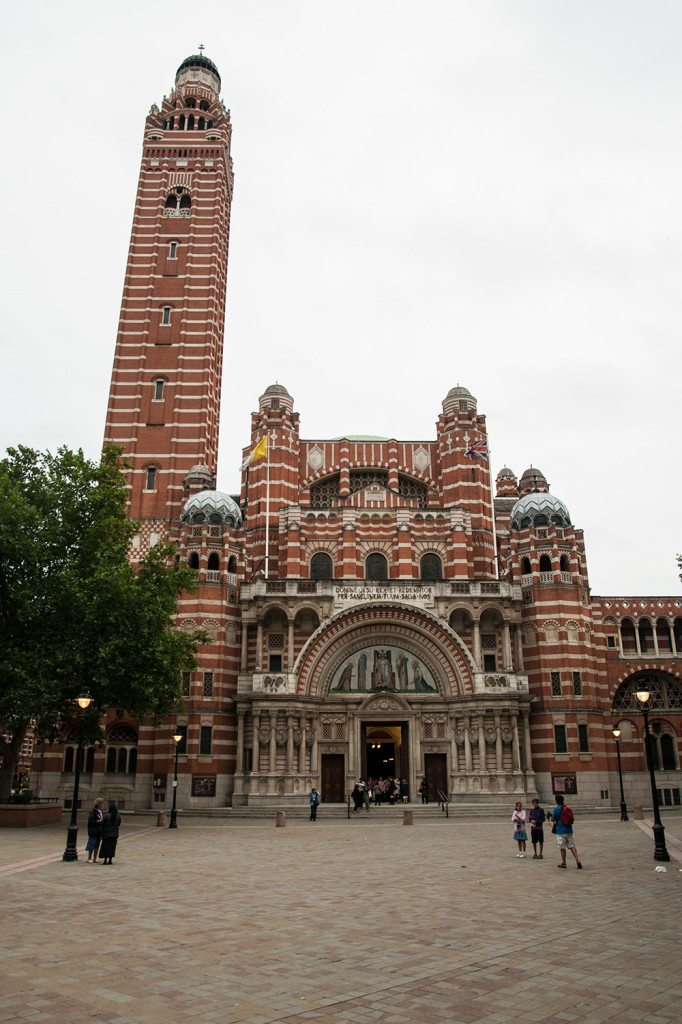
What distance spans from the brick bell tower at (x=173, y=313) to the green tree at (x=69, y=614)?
15983 millimetres

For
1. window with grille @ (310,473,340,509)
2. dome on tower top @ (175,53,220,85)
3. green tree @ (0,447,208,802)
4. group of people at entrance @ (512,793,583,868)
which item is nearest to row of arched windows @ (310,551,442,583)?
window with grille @ (310,473,340,509)

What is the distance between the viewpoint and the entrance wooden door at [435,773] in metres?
44.6

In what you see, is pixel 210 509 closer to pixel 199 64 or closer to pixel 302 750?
pixel 302 750

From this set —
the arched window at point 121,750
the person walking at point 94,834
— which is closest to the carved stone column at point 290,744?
the arched window at point 121,750

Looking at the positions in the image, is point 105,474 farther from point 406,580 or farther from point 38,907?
point 38,907

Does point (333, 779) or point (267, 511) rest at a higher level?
point (267, 511)

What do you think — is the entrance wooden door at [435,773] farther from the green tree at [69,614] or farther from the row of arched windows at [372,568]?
the green tree at [69,614]

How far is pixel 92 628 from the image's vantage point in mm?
32844

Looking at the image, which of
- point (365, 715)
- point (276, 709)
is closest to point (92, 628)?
point (276, 709)

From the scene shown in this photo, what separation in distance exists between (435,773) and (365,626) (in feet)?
30.3

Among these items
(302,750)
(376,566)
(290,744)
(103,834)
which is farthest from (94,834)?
(376,566)

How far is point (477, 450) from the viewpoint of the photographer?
169 feet

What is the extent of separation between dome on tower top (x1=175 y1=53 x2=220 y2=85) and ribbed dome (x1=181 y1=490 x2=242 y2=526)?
45525 millimetres

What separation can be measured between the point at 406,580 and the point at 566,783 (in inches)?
569
